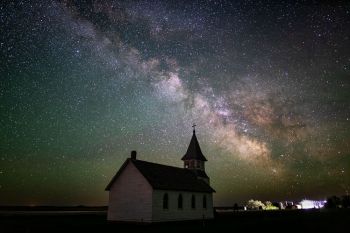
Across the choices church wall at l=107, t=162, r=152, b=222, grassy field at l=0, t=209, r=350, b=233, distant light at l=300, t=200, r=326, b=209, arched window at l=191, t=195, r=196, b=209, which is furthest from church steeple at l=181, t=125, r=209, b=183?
distant light at l=300, t=200, r=326, b=209

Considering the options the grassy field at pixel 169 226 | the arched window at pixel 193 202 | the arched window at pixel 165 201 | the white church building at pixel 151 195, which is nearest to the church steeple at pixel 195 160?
the white church building at pixel 151 195

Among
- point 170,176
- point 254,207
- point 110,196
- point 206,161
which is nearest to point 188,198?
point 170,176

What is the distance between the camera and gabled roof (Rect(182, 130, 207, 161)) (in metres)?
51.9

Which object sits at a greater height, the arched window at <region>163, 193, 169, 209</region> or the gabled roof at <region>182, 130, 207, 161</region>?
the gabled roof at <region>182, 130, 207, 161</region>

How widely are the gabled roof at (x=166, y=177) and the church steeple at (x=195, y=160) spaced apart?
16.0ft

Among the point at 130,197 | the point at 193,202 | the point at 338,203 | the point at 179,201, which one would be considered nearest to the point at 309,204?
the point at 338,203

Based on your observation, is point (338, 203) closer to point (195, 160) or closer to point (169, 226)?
point (195, 160)

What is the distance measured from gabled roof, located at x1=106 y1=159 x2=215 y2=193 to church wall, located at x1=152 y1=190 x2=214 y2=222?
2.16ft

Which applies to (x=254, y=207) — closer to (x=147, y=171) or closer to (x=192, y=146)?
(x=192, y=146)

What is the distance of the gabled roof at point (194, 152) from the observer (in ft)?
170

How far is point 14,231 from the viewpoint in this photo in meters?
23.1

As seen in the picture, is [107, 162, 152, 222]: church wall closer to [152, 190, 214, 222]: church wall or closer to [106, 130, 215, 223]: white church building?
[106, 130, 215, 223]: white church building

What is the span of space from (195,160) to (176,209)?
16.0m

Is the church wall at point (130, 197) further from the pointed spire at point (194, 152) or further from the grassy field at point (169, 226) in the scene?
the pointed spire at point (194, 152)
